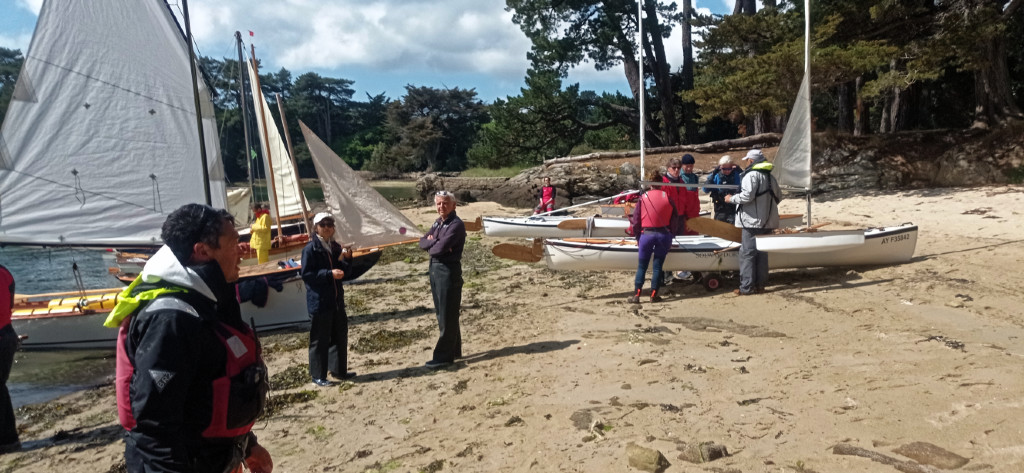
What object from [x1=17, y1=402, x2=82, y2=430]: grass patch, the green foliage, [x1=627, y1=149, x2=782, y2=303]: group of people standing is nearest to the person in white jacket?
[x1=627, y1=149, x2=782, y2=303]: group of people standing

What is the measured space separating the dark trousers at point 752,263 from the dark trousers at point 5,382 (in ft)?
26.9

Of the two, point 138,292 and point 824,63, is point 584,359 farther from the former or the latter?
point 824,63

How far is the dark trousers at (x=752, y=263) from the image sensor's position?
8.41 m

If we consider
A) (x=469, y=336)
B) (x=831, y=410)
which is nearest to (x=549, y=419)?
(x=831, y=410)

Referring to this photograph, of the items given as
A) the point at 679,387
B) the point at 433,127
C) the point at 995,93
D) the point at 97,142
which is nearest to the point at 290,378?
the point at 679,387

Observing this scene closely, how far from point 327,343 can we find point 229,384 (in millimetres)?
4265

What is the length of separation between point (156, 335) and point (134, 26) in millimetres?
8057

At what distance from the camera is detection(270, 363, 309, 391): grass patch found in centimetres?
654

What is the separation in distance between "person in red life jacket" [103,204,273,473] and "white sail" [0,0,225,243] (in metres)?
7.65

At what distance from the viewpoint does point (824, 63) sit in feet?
46.9

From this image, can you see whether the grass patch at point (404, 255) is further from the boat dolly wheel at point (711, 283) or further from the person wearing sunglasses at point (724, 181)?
the boat dolly wheel at point (711, 283)

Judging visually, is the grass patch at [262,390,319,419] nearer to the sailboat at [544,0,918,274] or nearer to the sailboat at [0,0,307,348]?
the sailboat at [0,0,307,348]

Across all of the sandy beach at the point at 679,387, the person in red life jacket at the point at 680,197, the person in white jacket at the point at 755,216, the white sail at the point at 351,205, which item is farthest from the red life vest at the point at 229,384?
the person in red life jacket at the point at 680,197

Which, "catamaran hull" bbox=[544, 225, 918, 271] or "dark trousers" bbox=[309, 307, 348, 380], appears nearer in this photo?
"dark trousers" bbox=[309, 307, 348, 380]
